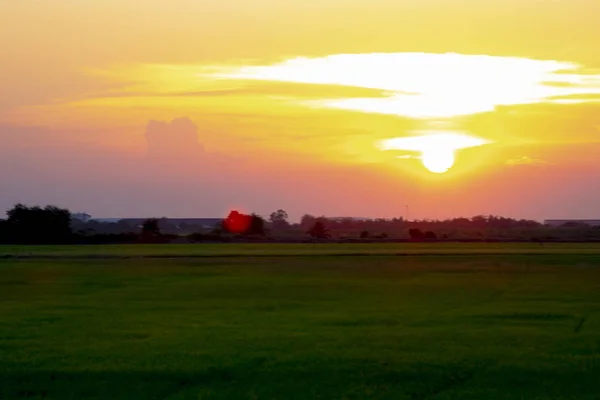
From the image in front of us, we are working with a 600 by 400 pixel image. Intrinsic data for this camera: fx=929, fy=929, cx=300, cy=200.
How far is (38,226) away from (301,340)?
126 m

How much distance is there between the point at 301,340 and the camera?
2292 cm

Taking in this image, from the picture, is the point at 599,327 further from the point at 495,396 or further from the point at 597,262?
the point at 597,262

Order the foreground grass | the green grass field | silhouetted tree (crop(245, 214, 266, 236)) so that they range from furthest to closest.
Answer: silhouetted tree (crop(245, 214, 266, 236)) < the foreground grass < the green grass field

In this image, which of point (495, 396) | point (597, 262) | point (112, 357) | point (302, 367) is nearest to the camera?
point (495, 396)

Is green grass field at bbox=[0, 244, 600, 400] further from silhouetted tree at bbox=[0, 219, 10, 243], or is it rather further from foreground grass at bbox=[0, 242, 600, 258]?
silhouetted tree at bbox=[0, 219, 10, 243]

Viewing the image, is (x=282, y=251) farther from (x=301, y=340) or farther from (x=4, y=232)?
(x=301, y=340)

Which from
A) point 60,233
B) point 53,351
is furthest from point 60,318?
point 60,233

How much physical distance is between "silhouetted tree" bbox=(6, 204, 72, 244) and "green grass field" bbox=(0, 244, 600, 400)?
3847 inches

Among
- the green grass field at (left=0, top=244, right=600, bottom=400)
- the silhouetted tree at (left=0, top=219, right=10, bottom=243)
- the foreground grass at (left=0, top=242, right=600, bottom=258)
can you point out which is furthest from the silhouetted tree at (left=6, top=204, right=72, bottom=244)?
the green grass field at (left=0, top=244, right=600, bottom=400)

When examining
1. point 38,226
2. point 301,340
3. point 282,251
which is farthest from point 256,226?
point 301,340

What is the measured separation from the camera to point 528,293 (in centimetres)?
3947

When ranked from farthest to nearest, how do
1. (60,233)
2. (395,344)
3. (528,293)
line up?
1. (60,233)
2. (528,293)
3. (395,344)

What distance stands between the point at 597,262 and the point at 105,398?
57739mm

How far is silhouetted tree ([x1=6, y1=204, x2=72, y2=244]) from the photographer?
5540 inches
